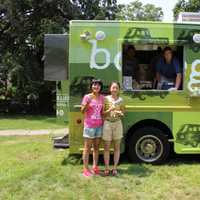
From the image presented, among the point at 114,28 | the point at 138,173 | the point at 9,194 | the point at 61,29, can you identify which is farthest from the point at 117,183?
the point at 61,29

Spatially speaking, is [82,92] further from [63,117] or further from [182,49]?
[182,49]

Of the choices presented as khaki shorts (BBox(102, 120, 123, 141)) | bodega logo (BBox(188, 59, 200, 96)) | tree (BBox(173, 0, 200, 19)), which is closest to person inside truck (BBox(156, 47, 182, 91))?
bodega logo (BBox(188, 59, 200, 96))

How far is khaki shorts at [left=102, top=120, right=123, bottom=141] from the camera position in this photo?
8.98 m

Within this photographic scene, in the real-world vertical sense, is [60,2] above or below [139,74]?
above

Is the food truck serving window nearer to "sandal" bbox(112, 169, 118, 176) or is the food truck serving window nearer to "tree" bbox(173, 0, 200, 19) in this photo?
"sandal" bbox(112, 169, 118, 176)

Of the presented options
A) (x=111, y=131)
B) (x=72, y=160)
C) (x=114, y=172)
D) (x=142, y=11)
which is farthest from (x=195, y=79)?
(x=142, y=11)

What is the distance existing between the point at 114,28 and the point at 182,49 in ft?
4.54

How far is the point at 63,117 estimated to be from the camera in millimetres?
10281

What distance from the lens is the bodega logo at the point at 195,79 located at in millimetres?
9617

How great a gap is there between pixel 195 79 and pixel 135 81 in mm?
1147

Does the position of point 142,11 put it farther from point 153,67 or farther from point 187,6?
point 153,67

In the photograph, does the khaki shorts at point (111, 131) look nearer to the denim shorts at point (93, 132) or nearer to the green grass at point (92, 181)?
the denim shorts at point (93, 132)

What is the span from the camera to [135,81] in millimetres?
9891

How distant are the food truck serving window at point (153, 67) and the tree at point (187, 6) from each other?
49.3 ft
